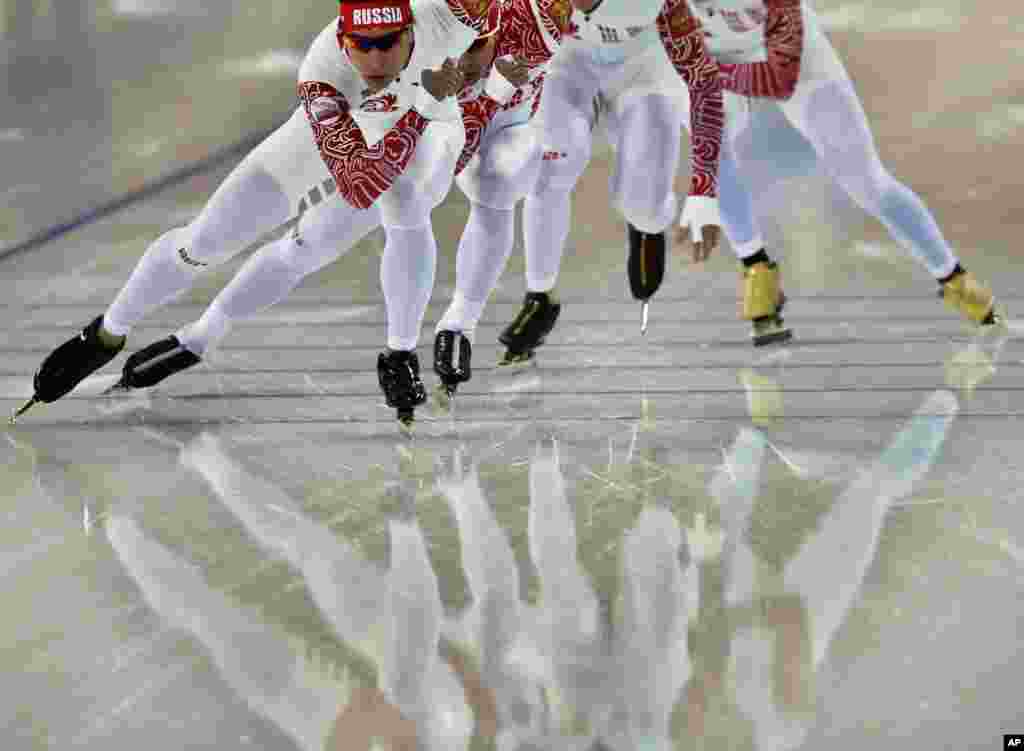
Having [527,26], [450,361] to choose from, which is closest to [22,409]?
[450,361]

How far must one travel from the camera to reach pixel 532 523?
4441 mm

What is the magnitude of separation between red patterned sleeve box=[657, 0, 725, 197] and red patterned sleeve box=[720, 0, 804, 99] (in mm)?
413

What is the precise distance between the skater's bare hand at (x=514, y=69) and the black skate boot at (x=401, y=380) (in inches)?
33.2

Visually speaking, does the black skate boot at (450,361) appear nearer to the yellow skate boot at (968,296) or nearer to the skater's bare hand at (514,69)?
the skater's bare hand at (514,69)

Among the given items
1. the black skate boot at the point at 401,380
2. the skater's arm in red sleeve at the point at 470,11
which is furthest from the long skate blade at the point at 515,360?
the skater's arm in red sleeve at the point at 470,11

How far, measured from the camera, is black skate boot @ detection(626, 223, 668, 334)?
5.84m

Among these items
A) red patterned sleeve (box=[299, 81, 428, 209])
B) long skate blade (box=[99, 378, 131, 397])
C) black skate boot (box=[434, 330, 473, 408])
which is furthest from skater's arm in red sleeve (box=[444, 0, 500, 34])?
long skate blade (box=[99, 378, 131, 397])

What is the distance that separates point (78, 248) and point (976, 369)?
390 cm

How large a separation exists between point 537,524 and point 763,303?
2142 millimetres

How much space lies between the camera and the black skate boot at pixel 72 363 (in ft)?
17.4

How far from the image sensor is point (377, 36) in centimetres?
475

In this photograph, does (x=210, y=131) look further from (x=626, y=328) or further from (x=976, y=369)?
(x=976, y=369)

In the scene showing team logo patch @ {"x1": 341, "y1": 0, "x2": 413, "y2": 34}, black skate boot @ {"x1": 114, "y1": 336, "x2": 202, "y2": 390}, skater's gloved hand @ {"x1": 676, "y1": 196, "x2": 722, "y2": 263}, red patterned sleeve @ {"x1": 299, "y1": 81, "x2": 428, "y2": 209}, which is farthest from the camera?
skater's gloved hand @ {"x1": 676, "y1": 196, "x2": 722, "y2": 263}

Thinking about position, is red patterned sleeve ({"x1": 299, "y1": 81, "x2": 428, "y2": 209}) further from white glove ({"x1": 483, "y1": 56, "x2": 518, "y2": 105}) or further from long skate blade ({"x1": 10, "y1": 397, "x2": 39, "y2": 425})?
long skate blade ({"x1": 10, "y1": 397, "x2": 39, "y2": 425})
